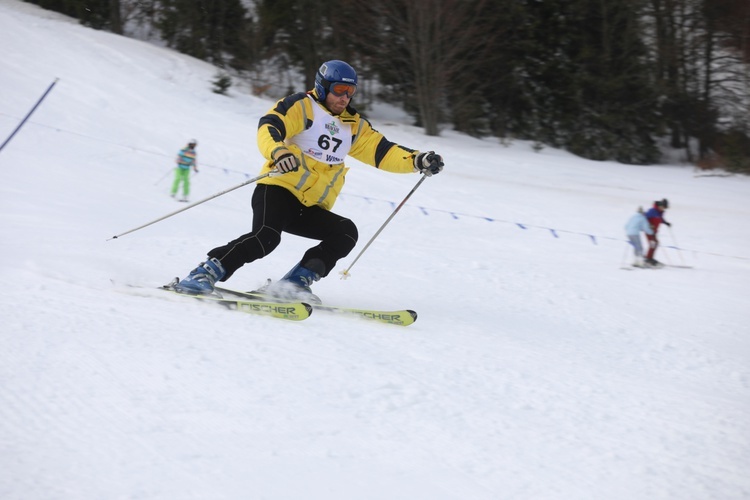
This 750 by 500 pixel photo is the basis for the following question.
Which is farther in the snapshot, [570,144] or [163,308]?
[570,144]

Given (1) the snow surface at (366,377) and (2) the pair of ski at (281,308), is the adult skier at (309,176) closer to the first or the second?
(2) the pair of ski at (281,308)

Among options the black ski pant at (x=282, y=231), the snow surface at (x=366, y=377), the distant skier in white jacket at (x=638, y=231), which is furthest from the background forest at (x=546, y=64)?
the black ski pant at (x=282, y=231)

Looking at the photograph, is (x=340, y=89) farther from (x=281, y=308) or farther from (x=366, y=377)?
(x=366, y=377)

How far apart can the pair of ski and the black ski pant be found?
0.69ft

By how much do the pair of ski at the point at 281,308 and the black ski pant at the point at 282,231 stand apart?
0.21 metres

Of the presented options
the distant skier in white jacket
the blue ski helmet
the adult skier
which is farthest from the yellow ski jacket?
the distant skier in white jacket

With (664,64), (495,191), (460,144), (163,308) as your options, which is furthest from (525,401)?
(664,64)

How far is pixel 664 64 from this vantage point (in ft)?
77.4

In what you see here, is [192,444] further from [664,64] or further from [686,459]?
[664,64]

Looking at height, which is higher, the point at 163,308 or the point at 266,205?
the point at 266,205

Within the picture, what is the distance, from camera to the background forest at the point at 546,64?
2225cm

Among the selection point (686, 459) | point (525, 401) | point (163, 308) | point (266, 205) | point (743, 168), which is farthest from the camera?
point (743, 168)

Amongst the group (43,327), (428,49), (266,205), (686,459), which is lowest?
(686,459)

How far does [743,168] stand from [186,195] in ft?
51.7
